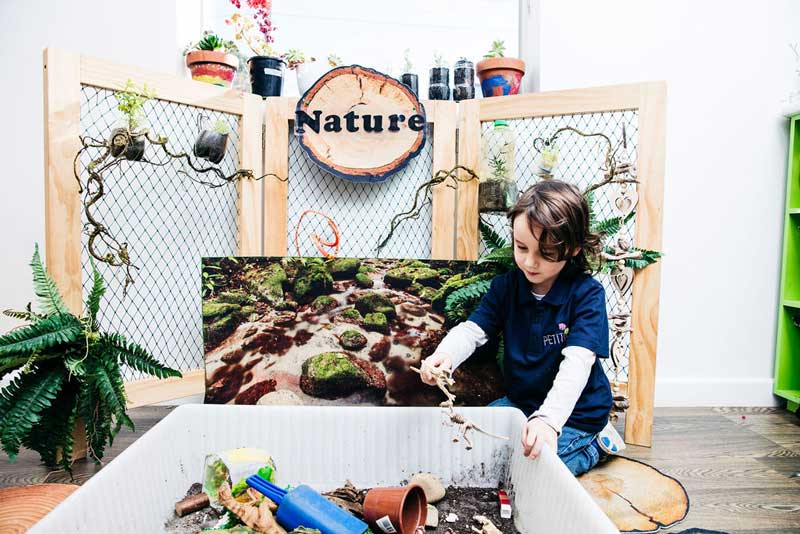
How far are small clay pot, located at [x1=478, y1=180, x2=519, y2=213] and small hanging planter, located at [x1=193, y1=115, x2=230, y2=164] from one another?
103cm

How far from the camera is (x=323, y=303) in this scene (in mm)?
1960

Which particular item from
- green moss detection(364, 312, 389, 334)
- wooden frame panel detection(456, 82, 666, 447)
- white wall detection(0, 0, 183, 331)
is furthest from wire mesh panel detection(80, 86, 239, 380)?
wooden frame panel detection(456, 82, 666, 447)

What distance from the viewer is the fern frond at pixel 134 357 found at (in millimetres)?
1610

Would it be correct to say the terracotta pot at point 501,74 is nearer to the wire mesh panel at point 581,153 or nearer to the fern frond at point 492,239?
the wire mesh panel at point 581,153

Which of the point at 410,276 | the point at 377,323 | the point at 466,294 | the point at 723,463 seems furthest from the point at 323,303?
the point at 723,463

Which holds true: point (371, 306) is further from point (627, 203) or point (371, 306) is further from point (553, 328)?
point (627, 203)

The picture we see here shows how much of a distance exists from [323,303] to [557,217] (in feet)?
2.92

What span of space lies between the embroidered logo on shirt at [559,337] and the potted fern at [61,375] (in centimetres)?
108

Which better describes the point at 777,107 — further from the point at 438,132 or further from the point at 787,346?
the point at 438,132

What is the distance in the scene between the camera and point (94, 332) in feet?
5.29

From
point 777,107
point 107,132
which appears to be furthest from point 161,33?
point 777,107

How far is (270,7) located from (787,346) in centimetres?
277

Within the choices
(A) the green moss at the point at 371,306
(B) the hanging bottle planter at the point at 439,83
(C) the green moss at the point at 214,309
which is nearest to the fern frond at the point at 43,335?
(C) the green moss at the point at 214,309

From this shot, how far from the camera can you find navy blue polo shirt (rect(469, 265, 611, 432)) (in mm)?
1546
